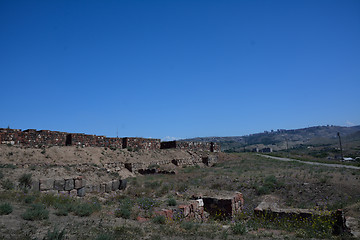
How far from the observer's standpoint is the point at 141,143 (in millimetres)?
28984

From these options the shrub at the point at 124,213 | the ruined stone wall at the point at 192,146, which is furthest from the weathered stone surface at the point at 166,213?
the ruined stone wall at the point at 192,146

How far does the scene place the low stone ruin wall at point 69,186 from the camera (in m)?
11.7

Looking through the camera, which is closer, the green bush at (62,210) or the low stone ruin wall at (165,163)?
the green bush at (62,210)

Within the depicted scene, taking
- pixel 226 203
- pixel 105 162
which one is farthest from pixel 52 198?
pixel 105 162

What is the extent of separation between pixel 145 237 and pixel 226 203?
229 inches

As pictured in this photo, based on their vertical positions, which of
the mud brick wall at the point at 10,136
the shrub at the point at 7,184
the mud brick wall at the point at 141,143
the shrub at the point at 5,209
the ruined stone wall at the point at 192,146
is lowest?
the shrub at the point at 5,209

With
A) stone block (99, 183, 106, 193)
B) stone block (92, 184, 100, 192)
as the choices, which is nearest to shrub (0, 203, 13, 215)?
stone block (92, 184, 100, 192)

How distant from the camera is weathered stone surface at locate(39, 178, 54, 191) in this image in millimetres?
11672

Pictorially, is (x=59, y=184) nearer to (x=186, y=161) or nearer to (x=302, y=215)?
(x=302, y=215)

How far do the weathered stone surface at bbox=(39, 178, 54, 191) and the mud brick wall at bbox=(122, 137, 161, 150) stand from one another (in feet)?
49.6

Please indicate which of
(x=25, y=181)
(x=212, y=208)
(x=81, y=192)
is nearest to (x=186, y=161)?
(x=81, y=192)

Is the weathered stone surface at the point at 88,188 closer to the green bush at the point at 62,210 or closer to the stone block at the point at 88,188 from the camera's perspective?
the stone block at the point at 88,188

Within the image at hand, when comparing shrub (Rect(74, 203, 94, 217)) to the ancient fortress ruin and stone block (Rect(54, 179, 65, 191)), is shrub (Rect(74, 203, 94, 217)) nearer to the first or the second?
stone block (Rect(54, 179, 65, 191))

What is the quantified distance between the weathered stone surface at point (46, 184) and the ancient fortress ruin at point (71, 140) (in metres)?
7.83
